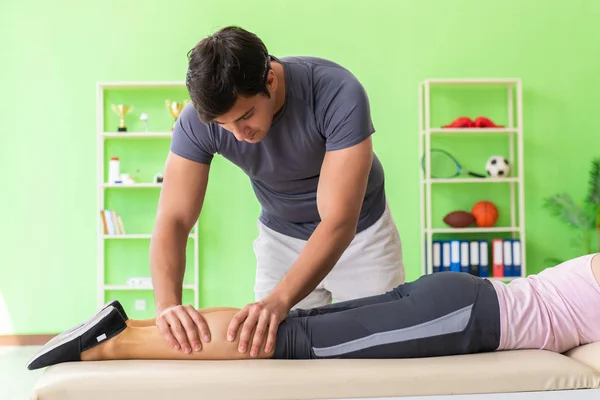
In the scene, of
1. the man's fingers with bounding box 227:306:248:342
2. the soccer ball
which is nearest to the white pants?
the man's fingers with bounding box 227:306:248:342

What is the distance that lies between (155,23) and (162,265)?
2.90 m

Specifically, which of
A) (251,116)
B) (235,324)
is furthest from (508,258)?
(235,324)

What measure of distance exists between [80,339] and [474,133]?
341 cm

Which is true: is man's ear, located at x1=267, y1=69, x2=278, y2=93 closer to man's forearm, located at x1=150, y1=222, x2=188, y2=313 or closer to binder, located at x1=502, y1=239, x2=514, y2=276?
man's forearm, located at x1=150, y1=222, x2=188, y2=313

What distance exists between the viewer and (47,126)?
4.23 m

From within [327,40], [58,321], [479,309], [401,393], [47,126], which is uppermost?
[327,40]

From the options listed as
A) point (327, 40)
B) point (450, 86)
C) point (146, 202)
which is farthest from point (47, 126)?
point (450, 86)

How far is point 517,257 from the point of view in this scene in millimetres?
4090

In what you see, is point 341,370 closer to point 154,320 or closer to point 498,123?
point 154,320

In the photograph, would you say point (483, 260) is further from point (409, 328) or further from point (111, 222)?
point (409, 328)

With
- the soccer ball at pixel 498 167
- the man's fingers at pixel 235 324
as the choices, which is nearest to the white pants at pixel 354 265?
the man's fingers at pixel 235 324

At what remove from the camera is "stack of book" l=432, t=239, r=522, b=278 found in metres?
4.06

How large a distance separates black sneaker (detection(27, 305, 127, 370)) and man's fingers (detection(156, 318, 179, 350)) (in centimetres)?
7

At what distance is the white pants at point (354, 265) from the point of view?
6.51 ft
